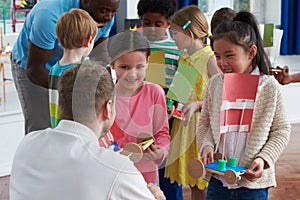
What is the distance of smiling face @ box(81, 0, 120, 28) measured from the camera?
2186 mm

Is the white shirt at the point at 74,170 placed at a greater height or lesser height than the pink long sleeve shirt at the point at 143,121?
lesser

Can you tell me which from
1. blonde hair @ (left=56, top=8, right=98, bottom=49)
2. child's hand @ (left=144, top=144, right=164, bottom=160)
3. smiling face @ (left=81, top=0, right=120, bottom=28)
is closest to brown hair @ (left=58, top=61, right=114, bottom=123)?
child's hand @ (left=144, top=144, right=164, bottom=160)

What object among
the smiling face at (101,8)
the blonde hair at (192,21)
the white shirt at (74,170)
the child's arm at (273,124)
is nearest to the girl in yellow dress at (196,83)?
the blonde hair at (192,21)

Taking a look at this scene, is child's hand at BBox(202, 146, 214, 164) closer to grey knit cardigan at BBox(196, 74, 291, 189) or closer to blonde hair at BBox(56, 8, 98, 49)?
grey knit cardigan at BBox(196, 74, 291, 189)

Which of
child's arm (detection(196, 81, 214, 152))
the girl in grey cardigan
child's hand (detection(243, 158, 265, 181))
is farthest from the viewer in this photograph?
child's arm (detection(196, 81, 214, 152))

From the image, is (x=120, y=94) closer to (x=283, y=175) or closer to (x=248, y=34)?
A: (x=248, y=34)

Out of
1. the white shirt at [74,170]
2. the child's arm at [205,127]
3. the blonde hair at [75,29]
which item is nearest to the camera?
the white shirt at [74,170]

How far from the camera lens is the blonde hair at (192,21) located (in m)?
1.56

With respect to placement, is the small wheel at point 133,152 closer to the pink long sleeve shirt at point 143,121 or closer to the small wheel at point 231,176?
the pink long sleeve shirt at point 143,121

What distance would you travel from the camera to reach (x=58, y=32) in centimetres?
208

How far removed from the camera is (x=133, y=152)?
Answer: 1123 millimetres

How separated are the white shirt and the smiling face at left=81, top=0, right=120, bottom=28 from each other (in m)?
1.07

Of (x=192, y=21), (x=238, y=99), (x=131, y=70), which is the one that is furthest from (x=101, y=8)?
(x=131, y=70)

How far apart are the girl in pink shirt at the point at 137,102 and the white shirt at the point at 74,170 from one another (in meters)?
0.05
